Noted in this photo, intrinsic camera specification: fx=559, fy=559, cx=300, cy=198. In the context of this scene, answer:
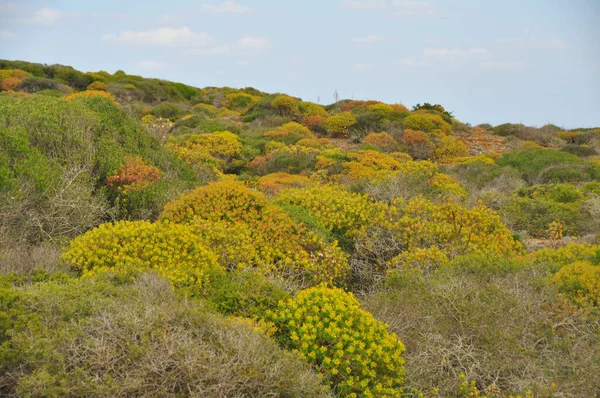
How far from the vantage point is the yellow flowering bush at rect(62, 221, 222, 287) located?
5.50 meters

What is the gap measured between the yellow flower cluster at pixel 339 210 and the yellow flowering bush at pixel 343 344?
3.32 metres

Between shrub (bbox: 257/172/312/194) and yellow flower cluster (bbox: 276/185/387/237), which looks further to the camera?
shrub (bbox: 257/172/312/194)

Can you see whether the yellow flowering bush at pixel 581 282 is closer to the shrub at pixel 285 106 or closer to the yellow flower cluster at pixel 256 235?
the yellow flower cluster at pixel 256 235

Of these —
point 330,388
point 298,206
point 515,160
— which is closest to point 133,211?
point 298,206

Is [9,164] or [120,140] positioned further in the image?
[120,140]

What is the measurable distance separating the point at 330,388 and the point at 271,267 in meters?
2.35

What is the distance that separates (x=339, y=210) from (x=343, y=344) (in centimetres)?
417

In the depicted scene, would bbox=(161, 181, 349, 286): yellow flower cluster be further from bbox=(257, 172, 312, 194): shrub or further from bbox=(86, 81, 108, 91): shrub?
bbox=(86, 81, 108, 91): shrub

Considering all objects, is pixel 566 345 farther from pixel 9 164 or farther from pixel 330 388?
pixel 9 164

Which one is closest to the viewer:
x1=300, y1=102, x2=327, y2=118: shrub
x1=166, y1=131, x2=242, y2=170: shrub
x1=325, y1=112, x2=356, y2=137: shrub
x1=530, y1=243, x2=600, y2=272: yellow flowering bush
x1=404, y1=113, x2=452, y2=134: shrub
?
x1=530, y1=243, x2=600, y2=272: yellow flowering bush

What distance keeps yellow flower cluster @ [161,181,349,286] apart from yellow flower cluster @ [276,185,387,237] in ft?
2.70

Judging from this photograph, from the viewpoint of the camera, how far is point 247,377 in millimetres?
3748

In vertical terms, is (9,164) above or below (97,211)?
above

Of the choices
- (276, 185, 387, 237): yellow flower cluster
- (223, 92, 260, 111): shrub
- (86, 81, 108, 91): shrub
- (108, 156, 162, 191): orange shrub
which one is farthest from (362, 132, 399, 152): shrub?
(86, 81, 108, 91): shrub
